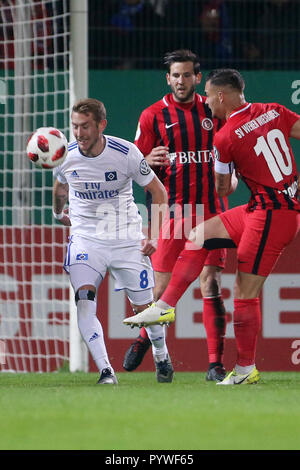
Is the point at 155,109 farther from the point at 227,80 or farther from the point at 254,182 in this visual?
the point at 254,182

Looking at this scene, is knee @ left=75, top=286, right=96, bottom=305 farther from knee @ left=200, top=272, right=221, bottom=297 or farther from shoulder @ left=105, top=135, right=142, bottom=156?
knee @ left=200, top=272, right=221, bottom=297

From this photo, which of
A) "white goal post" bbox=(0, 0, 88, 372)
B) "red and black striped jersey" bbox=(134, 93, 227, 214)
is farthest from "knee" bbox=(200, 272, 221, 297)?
"white goal post" bbox=(0, 0, 88, 372)

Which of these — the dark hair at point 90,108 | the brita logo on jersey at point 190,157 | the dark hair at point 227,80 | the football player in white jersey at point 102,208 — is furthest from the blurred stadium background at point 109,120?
the dark hair at point 227,80

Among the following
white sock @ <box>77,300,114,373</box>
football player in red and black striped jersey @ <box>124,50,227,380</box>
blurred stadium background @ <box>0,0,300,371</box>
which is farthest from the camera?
blurred stadium background @ <box>0,0,300,371</box>

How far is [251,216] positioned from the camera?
6.41 metres

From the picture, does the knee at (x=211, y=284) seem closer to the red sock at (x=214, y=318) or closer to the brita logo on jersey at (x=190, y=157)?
the red sock at (x=214, y=318)

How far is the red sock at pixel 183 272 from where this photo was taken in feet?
21.7

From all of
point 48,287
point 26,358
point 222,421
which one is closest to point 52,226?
point 48,287

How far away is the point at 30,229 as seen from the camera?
8586mm

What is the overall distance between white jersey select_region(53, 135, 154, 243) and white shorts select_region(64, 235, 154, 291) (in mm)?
66

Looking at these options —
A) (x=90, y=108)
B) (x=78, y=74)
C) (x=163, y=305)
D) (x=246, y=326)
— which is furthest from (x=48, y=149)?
(x=78, y=74)

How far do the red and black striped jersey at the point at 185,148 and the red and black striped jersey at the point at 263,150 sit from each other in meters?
0.94

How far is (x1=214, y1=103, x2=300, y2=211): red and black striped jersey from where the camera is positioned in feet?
20.7

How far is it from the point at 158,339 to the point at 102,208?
895 mm
